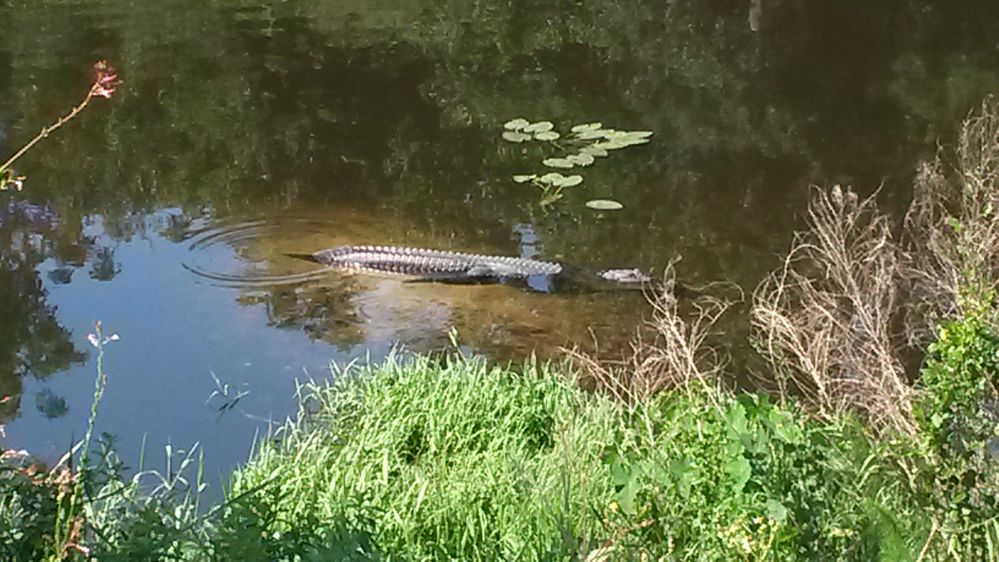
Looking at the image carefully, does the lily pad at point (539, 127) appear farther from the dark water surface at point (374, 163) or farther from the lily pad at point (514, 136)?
the dark water surface at point (374, 163)

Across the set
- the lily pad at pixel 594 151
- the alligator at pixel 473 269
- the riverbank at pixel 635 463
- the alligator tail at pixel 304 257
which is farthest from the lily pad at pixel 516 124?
the riverbank at pixel 635 463

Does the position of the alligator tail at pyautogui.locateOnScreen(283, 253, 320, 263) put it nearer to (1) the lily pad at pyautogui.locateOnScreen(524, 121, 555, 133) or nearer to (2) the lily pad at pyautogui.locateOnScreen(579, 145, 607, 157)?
(2) the lily pad at pyautogui.locateOnScreen(579, 145, 607, 157)

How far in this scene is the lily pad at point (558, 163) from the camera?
342 inches

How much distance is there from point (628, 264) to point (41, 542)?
4.94 m

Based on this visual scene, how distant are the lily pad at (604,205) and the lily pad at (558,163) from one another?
0.72 metres

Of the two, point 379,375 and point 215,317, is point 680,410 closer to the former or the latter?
point 379,375

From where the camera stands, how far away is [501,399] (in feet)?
16.0

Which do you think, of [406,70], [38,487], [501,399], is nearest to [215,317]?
[501,399]

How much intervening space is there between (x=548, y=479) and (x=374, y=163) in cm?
548

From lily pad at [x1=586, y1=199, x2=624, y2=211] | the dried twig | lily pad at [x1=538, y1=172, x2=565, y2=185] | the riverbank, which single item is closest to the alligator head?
the riverbank

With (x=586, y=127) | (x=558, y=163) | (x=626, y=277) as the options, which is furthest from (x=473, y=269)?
(x=586, y=127)

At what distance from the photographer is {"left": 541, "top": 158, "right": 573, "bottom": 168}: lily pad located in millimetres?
8680

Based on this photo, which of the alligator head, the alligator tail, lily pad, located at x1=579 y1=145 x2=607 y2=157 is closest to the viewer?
the alligator head

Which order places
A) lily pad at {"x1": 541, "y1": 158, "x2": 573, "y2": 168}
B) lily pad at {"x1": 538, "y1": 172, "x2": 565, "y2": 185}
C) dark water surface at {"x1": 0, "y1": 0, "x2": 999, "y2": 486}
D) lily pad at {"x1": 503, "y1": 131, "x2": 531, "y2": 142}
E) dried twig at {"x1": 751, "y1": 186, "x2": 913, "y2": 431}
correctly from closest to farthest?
1. dried twig at {"x1": 751, "y1": 186, "x2": 913, "y2": 431}
2. dark water surface at {"x1": 0, "y1": 0, "x2": 999, "y2": 486}
3. lily pad at {"x1": 538, "y1": 172, "x2": 565, "y2": 185}
4. lily pad at {"x1": 541, "y1": 158, "x2": 573, "y2": 168}
5. lily pad at {"x1": 503, "y1": 131, "x2": 531, "y2": 142}
